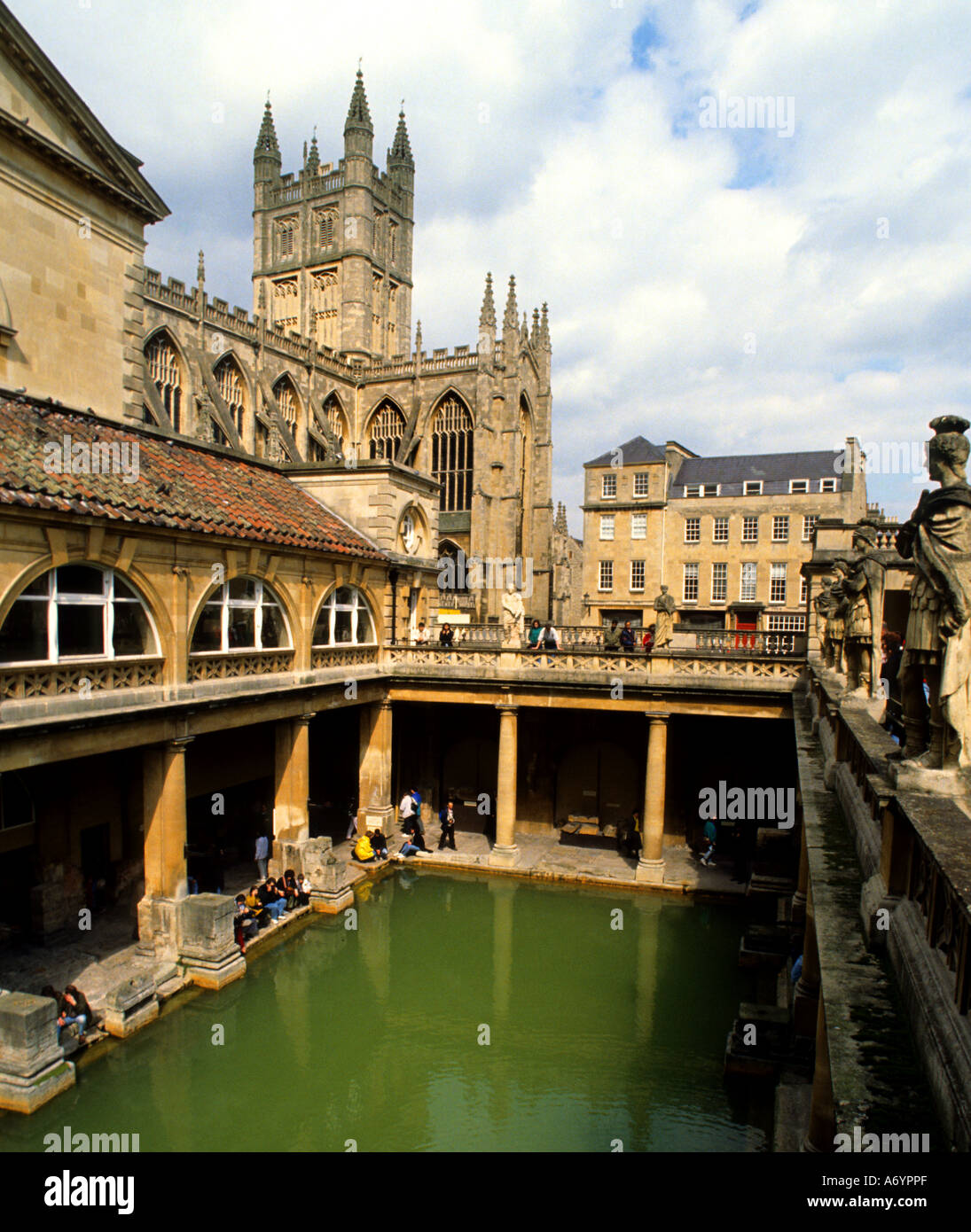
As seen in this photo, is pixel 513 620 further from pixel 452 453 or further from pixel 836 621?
pixel 452 453

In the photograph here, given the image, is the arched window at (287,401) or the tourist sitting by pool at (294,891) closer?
the tourist sitting by pool at (294,891)

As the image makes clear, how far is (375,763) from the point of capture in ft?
82.8

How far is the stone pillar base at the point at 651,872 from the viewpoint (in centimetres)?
2205

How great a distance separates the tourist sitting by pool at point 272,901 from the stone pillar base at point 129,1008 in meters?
4.31

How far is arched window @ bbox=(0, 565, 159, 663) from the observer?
1304 centimetres

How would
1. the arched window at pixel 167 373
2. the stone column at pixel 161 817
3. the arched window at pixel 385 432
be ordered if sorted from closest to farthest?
the stone column at pixel 161 817 → the arched window at pixel 167 373 → the arched window at pixel 385 432

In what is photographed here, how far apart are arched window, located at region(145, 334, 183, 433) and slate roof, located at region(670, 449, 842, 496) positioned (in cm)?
2982

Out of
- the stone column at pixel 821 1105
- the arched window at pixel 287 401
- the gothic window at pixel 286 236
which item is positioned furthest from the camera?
the gothic window at pixel 286 236

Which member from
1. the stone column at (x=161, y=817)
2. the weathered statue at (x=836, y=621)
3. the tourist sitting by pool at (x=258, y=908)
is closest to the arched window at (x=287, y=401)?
the tourist sitting by pool at (x=258, y=908)

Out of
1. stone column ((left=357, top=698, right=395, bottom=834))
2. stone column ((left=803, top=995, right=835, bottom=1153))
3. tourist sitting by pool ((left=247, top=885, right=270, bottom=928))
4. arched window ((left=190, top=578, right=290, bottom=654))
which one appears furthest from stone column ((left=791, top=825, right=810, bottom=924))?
stone column ((left=357, top=698, right=395, bottom=834))

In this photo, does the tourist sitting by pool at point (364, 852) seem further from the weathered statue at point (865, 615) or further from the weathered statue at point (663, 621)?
the weathered statue at point (865, 615)

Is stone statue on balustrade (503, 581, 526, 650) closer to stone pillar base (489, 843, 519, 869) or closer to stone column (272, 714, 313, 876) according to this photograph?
stone pillar base (489, 843, 519, 869)

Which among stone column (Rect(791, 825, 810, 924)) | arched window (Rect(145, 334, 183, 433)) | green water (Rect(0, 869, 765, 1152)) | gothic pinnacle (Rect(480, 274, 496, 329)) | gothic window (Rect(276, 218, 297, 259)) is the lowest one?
green water (Rect(0, 869, 765, 1152))
